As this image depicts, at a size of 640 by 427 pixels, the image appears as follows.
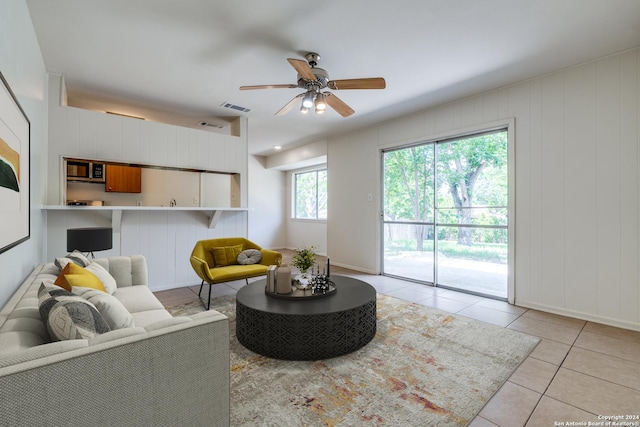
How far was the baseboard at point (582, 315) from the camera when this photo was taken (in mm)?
2881

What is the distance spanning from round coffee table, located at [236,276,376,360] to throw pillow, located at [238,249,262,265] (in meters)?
1.39

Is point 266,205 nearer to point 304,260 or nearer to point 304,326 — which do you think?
point 304,260

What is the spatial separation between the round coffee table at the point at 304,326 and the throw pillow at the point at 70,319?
1.20 m

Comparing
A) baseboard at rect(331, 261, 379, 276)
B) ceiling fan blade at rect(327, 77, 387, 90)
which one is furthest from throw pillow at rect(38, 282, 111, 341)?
baseboard at rect(331, 261, 379, 276)

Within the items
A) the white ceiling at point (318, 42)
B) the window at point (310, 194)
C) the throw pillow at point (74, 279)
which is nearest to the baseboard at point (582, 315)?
the white ceiling at point (318, 42)

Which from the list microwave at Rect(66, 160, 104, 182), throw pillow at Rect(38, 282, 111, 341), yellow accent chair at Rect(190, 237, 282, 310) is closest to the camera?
throw pillow at Rect(38, 282, 111, 341)

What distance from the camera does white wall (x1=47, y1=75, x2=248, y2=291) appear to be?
3.58m

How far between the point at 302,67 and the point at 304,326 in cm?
211

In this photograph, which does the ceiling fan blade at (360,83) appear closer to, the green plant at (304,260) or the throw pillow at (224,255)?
the green plant at (304,260)

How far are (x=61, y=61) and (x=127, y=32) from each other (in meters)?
1.11

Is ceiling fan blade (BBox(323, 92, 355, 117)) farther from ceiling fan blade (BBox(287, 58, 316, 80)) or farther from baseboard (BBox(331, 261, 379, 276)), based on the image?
baseboard (BBox(331, 261, 379, 276))

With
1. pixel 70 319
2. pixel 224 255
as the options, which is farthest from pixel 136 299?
pixel 224 255

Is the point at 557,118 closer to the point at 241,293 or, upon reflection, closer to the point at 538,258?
the point at 538,258

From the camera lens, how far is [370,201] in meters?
5.39
